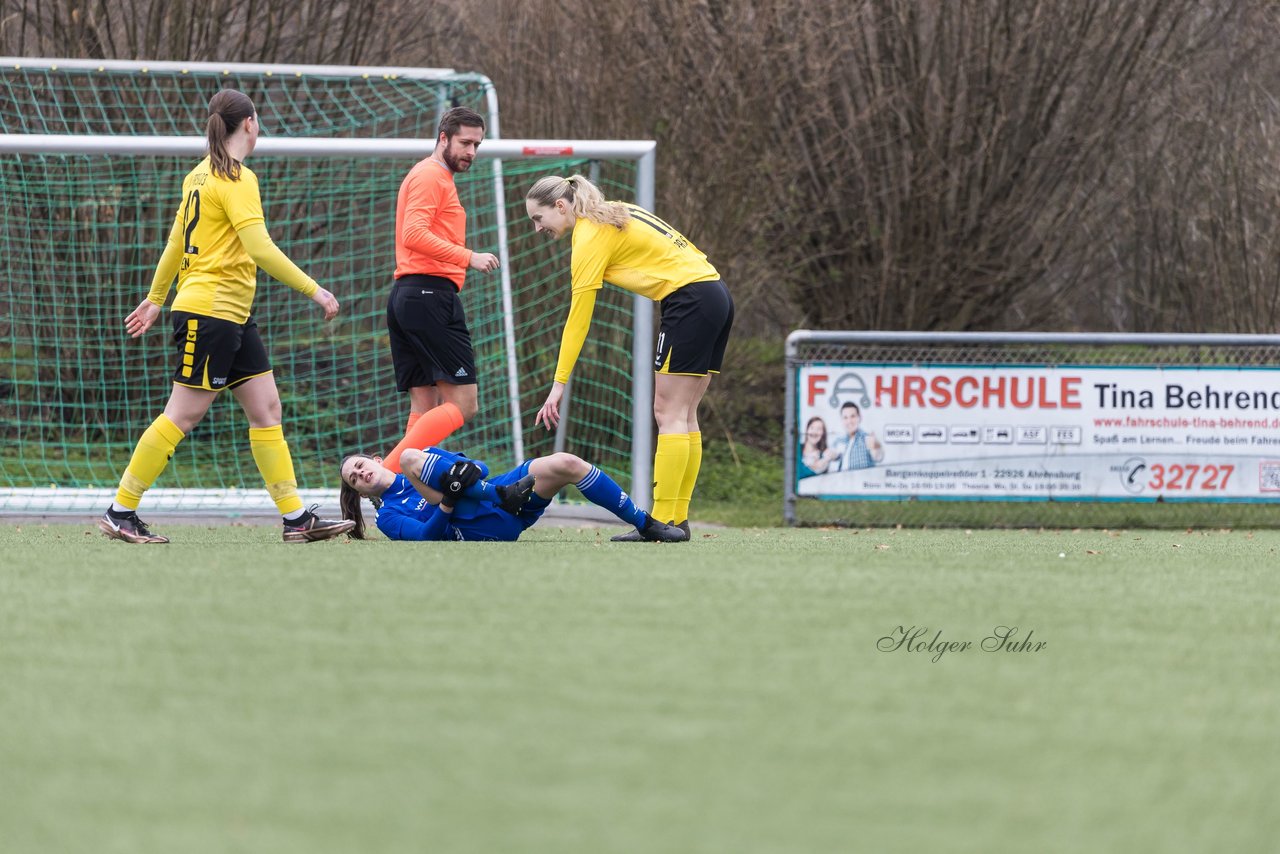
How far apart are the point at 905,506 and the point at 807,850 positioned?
294 inches

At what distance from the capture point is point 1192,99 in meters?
13.9

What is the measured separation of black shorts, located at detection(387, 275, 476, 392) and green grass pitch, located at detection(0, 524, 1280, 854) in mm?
1840

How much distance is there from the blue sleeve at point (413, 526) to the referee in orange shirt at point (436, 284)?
19.3 inches

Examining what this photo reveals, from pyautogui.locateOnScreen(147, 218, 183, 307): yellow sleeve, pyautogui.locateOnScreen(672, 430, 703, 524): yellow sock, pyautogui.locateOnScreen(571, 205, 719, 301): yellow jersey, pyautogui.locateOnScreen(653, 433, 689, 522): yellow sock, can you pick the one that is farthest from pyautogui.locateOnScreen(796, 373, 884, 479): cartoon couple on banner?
pyautogui.locateOnScreen(147, 218, 183, 307): yellow sleeve

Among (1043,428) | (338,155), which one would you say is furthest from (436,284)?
(1043,428)

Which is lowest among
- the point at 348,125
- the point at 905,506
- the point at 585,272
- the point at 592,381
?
the point at 905,506

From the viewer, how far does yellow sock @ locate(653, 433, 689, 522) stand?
22.5 ft

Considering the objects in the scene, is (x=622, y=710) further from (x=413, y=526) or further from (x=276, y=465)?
(x=276, y=465)

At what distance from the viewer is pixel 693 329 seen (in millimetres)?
6723

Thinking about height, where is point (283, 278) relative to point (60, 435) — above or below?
above

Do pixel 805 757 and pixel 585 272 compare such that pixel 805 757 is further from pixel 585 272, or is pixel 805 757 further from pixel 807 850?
pixel 585 272

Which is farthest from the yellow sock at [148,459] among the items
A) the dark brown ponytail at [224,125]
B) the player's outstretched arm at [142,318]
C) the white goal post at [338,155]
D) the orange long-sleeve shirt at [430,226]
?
the white goal post at [338,155]

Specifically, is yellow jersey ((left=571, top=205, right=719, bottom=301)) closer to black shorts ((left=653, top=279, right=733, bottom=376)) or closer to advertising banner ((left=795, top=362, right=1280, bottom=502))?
black shorts ((left=653, top=279, right=733, bottom=376))

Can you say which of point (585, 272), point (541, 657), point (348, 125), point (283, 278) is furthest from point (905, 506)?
point (541, 657)
